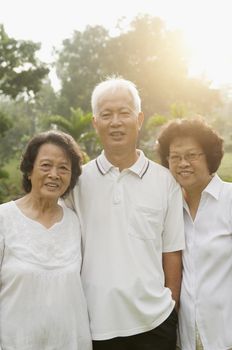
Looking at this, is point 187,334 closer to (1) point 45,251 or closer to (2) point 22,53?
(1) point 45,251

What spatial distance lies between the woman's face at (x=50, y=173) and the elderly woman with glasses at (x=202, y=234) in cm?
72

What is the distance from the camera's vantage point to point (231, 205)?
281cm

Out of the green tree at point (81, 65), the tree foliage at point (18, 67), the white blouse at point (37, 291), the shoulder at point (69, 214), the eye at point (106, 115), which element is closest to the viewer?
the white blouse at point (37, 291)

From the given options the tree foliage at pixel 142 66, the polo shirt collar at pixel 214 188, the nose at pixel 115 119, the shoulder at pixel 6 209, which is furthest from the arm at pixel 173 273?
the tree foliage at pixel 142 66

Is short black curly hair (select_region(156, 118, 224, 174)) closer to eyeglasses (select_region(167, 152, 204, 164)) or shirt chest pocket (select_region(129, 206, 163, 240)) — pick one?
eyeglasses (select_region(167, 152, 204, 164))

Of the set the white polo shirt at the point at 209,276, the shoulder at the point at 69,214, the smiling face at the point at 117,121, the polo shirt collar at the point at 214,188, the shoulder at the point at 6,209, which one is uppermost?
the smiling face at the point at 117,121

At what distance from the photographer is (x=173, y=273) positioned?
2896mm

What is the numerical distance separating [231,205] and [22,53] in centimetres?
1597

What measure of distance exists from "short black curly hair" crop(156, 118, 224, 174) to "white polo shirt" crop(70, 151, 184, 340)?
0.25 meters

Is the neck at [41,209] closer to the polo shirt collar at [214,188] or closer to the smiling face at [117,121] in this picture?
the smiling face at [117,121]

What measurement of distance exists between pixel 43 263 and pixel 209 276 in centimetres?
100

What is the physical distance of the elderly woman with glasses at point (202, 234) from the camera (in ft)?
8.93

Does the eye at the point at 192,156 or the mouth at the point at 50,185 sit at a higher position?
the eye at the point at 192,156

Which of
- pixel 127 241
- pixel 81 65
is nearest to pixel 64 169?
pixel 127 241
